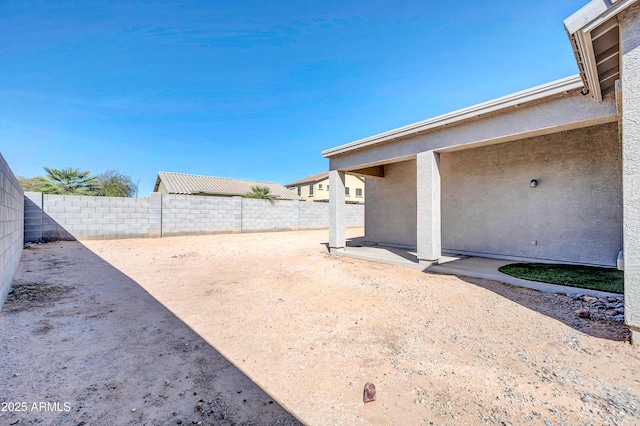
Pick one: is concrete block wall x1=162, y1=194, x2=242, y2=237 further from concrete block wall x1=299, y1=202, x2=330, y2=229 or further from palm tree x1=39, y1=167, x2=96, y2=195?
palm tree x1=39, y1=167, x2=96, y2=195

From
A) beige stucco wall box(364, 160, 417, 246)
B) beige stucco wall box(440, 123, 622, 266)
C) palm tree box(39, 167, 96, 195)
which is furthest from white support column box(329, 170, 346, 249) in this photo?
palm tree box(39, 167, 96, 195)

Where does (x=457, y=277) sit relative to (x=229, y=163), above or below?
below

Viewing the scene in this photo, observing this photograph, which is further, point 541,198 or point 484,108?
point 541,198

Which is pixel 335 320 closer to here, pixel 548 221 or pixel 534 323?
pixel 534 323

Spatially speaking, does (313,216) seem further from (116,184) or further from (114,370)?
(116,184)

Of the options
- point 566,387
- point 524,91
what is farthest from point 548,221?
point 566,387

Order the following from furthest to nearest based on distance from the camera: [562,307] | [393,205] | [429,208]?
1. [393,205]
2. [429,208]
3. [562,307]

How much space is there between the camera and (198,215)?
13.0m

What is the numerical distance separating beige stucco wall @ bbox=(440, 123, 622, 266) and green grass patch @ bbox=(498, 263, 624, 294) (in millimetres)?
683

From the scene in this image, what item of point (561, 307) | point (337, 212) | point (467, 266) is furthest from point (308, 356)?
point (337, 212)

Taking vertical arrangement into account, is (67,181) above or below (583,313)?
above

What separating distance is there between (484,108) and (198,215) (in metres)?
12.8

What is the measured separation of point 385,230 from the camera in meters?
9.74

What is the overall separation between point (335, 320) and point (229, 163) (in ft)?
95.4
